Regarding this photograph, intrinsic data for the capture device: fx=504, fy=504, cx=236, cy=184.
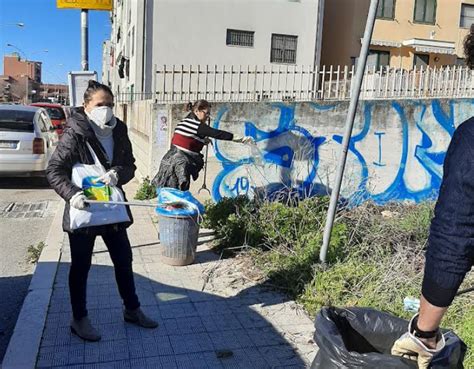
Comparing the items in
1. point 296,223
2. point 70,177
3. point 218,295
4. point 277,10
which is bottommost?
point 218,295

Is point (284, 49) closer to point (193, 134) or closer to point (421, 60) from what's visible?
point (421, 60)

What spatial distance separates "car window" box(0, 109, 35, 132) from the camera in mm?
10125

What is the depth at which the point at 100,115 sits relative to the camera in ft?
11.7

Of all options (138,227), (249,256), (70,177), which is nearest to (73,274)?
(70,177)

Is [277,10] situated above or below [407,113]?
above

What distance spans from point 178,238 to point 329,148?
12.7 ft

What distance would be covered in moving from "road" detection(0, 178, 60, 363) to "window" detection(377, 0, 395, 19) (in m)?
18.8

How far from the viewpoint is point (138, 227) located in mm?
6875

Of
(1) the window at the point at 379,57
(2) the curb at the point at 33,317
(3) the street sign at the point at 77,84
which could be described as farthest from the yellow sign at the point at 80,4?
(1) the window at the point at 379,57

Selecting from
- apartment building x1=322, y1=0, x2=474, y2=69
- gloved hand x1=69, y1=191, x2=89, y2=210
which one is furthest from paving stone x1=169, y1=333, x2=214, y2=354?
apartment building x1=322, y1=0, x2=474, y2=69

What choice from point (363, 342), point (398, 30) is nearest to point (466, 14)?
point (398, 30)

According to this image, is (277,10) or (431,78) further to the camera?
(277,10)

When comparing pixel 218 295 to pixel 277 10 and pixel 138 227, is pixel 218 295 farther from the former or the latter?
pixel 277 10

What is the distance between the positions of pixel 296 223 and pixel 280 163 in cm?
233
